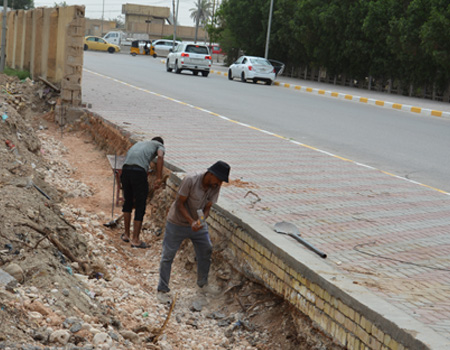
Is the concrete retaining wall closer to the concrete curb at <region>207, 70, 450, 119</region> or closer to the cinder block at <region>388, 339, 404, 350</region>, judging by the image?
the cinder block at <region>388, 339, 404, 350</region>

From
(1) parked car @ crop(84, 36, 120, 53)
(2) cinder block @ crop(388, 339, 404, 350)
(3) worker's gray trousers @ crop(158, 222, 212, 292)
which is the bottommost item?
(3) worker's gray trousers @ crop(158, 222, 212, 292)

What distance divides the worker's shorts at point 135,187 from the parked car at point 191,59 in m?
25.3

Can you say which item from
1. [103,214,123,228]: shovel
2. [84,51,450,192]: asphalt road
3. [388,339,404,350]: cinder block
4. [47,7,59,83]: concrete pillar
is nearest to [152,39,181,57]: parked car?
[84,51,450,192]: asphalt road

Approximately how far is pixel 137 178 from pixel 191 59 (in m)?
25.6

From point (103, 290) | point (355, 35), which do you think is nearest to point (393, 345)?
point (103, 290)

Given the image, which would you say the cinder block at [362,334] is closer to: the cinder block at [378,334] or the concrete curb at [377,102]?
the cinder block at [378,334]

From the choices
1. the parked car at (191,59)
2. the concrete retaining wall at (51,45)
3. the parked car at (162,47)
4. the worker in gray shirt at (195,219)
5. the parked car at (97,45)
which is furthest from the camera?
the parked car at (162,47)

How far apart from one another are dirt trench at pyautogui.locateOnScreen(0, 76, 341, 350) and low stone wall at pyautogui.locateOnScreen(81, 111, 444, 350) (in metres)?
0.20

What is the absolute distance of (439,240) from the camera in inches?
253

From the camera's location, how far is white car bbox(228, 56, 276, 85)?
3200cm

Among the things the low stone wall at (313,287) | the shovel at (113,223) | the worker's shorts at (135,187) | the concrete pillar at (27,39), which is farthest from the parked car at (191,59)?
the low stone wall at (313,287)

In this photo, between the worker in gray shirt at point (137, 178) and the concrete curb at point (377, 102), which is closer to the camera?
the worker in gray shirt at point (137, 178)

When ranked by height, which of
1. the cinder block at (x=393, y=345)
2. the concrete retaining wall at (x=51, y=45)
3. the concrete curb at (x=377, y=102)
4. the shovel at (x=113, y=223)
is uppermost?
the concrete retaining wall at (x=51, y=45)

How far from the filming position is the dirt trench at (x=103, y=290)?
4.38 m
